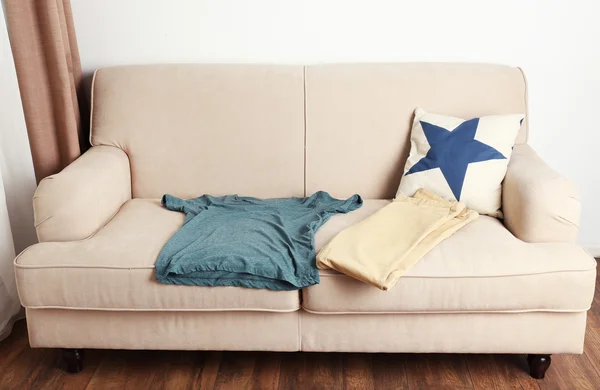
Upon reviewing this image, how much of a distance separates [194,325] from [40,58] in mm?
1143

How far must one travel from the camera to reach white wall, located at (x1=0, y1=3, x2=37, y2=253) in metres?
2.21

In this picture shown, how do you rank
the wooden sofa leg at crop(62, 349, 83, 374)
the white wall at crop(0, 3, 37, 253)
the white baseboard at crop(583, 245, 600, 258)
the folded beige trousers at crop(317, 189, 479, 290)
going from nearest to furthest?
1. the folded beige trousers at crop(317, 189, 479, 290)
2. the wooden sofa leg at crop(62, 349, 83, 374)
3. the white wall at crop(0, 3, 37, 253)
4. the white baseboard at crop(583, 245, 600, 258)

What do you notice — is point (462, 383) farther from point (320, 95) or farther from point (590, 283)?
point (320, 95)

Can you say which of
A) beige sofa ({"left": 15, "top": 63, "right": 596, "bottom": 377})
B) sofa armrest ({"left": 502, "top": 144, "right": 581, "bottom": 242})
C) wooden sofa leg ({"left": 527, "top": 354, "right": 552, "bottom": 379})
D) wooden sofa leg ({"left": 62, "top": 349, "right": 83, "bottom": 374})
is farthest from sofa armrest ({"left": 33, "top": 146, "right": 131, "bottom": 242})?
wooden sofa leg ({"left": 527, "top": 354, "right": 552, "bottom": 379})

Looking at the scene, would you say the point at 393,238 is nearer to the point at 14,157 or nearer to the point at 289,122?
the point at 289,122

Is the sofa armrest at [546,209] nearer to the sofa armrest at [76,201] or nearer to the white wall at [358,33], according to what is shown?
the white wall at [358,33]

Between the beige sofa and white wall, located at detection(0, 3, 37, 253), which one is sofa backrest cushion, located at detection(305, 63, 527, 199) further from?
white wall, located at detection(0, 3, 37, 253)

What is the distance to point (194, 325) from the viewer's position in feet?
6.19

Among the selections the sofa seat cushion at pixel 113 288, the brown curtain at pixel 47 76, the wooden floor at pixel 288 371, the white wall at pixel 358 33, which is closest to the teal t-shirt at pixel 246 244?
the sofa seat cushion at pixel 113 288

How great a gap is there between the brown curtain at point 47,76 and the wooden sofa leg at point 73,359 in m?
0.72

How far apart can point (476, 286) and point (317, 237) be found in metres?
0.50

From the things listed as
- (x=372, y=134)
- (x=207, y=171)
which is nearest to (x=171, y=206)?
(x=207, y=171)

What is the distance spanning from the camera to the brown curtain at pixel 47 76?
2.21m

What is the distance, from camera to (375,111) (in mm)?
2324
